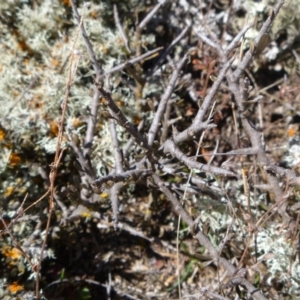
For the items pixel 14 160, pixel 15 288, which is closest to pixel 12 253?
pixel 15 288

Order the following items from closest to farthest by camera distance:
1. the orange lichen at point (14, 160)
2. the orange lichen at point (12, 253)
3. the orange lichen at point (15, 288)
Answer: the orange lichen at point (15, 288) < the orange lichen at point (12, 253) < the orange lichen at point (14, 160)

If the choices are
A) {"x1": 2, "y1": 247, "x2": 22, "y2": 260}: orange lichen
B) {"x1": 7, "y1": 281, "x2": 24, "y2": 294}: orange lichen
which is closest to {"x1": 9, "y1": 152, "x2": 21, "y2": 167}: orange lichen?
{"x1": 2, "y1": 247, "x2": 22, "y2": 260}: orange lichen

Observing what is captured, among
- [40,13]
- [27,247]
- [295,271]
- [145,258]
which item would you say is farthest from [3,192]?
[295,271]

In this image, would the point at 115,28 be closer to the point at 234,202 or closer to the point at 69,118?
the point at 69,118

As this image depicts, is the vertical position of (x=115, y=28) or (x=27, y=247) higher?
(x=115, y=28)

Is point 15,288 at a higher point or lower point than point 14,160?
lower

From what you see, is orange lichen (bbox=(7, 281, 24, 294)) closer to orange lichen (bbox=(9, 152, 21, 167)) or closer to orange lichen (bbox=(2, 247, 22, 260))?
orange lichen (bbox=(2, 247, 22, 260))

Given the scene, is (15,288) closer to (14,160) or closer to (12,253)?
(12,253)

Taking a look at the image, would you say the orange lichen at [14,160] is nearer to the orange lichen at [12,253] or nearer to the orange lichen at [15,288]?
the orange lichen at [12,253]

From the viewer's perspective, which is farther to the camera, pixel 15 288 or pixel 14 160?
pixel 14 160

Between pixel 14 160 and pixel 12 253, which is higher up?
pixel 14 160

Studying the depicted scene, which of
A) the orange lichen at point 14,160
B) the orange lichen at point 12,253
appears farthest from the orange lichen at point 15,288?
the orange lichen at point 14,160
